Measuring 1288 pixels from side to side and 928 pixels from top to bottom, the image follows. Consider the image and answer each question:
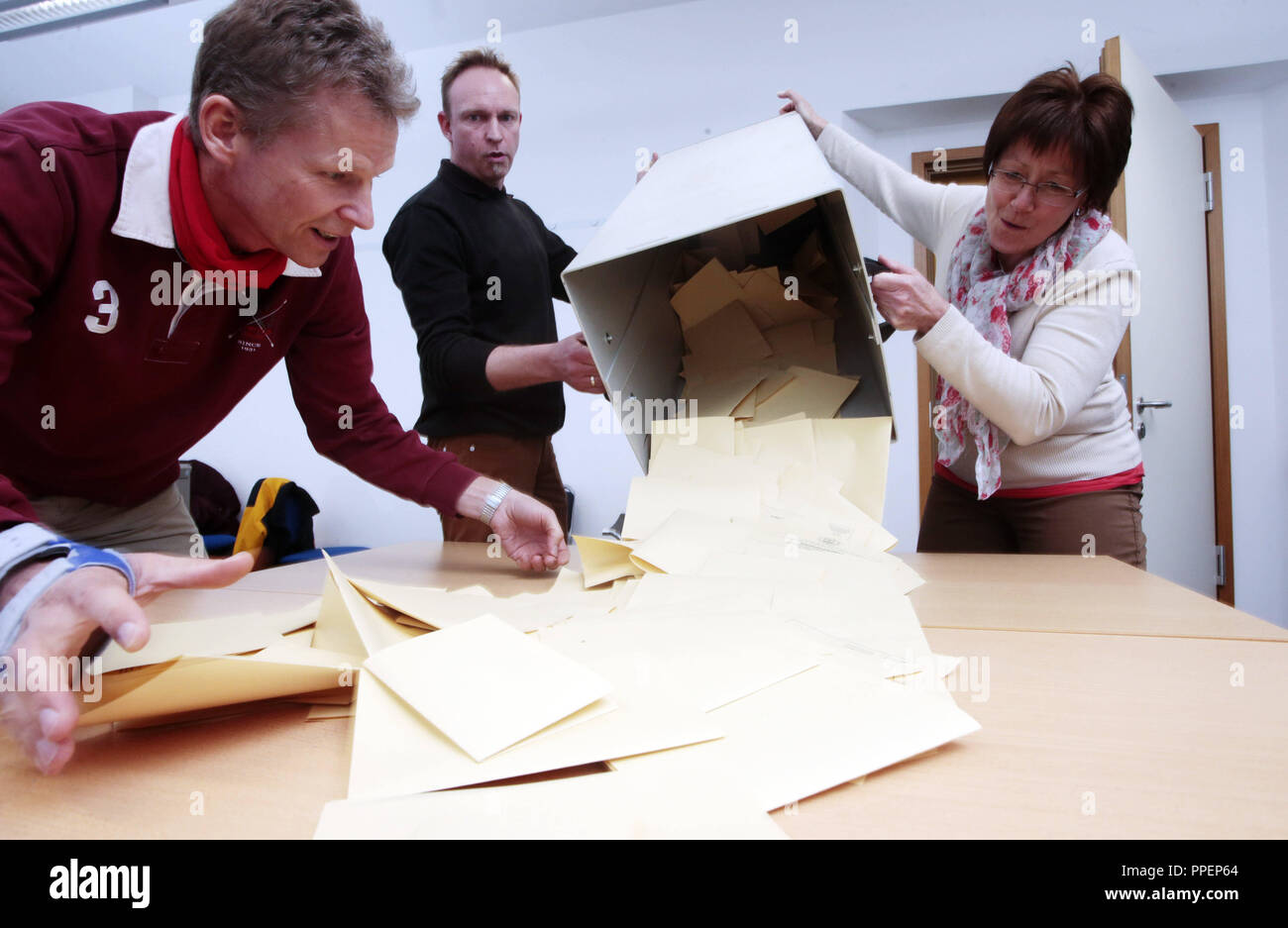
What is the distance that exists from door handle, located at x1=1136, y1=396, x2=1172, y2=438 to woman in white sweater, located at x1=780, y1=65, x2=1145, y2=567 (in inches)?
55.9

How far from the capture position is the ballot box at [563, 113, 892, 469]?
3.51 feet

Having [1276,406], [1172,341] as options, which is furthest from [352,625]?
[1276,406]

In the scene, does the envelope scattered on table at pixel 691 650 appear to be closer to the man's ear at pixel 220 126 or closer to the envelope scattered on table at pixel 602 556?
the envelope scattered on table at pixel 602 556

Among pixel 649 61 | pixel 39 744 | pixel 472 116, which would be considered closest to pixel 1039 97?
pixel 472 116

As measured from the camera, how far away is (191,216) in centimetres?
86

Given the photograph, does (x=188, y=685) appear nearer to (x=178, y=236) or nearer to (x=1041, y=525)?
(x=178, y=236)

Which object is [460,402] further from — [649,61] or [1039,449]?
[649,61]

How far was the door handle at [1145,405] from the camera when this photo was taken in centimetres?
247

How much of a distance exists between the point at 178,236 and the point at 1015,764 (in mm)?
932

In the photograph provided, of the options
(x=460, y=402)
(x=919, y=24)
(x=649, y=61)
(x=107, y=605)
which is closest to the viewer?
(x=107, y=605)

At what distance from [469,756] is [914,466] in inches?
111

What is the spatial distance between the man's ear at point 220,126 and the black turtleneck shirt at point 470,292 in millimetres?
594

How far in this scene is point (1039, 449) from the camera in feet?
4.09

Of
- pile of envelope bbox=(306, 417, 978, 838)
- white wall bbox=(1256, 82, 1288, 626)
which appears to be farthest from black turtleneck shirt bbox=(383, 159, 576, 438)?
white wall bbox=(1256, 82, 1288, 626)
